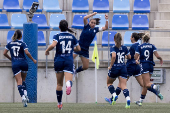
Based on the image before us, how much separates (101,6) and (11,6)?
3722 mm

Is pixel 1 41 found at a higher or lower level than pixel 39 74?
higher

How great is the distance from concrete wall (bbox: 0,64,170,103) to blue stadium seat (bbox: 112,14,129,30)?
2.37 metres

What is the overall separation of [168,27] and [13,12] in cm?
632

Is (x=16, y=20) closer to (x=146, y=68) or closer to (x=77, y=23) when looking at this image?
(x=77, y=23)

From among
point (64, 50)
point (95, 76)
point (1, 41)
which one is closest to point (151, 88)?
point (64, 50)

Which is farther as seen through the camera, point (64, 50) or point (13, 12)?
point (13, 12)

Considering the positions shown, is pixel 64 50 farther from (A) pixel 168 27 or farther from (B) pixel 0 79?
(A) pixel 168 27

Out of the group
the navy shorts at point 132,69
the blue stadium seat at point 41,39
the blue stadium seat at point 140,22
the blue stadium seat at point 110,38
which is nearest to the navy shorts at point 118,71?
the navy shorts at point 132,69

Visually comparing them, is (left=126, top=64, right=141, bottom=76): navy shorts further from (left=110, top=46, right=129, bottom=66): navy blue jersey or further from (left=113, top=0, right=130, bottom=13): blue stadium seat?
(left=113, top=0, right=130, bottom=13): blue stadium seat

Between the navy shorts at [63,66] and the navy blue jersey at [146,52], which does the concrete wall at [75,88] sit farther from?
the navy shorts at [63,66]

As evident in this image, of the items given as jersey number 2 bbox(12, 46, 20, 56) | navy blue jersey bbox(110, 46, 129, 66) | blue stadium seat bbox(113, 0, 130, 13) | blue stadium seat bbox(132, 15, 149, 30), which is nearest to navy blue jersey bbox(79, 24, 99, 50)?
navy blue jersey bbox(110, 46, 129, 66)

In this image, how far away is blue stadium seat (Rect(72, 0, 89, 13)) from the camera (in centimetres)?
1783

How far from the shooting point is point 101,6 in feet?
59.0

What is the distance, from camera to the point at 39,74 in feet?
51.3
